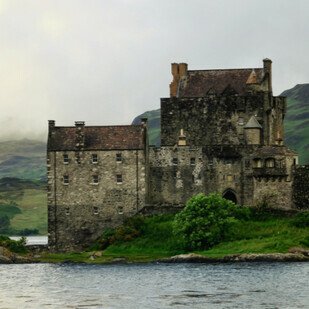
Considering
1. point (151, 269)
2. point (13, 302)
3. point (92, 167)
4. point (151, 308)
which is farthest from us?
point (92, 167)

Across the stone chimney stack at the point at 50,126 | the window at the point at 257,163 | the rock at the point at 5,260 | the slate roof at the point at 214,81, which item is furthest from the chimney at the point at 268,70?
the rock at the point at 5,260

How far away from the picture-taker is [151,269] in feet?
384

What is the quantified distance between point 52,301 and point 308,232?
41164 millimetres

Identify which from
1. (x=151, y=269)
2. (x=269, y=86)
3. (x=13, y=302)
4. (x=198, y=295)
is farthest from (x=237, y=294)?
(x=269, y=86)

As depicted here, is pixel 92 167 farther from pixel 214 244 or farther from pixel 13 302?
pixel 13 302

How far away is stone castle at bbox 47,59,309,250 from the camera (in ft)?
430

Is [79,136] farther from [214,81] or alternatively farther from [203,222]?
[203,222]

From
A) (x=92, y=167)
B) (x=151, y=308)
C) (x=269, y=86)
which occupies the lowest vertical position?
(x=151, y=308)

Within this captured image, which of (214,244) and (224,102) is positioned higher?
(224,102)

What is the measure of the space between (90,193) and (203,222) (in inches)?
659

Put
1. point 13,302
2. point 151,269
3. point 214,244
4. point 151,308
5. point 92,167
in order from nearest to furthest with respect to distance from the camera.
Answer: point 151,308 → point 13,302 → point 151,269 → point 214,244 → point 92,167

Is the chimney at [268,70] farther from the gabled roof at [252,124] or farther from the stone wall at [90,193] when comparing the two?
the stone wall at [90,193]

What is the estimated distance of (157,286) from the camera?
101 m

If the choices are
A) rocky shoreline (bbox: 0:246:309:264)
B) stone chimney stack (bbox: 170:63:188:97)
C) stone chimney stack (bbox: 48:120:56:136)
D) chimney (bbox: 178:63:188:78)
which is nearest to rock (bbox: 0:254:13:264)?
rocky shoreline (bbox: 0:246:309:264)
